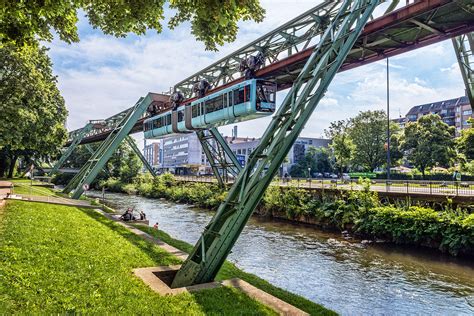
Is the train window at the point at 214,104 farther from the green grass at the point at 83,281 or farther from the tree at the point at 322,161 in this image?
the tree at the point at 322,161

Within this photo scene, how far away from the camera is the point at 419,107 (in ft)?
393

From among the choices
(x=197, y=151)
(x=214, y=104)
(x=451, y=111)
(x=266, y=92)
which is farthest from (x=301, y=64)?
(x=197, y=151)

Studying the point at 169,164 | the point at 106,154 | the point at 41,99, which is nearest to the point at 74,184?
the point at 106,154

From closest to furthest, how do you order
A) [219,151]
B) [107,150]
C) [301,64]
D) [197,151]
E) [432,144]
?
[301,64], [107,150], [219,151], [432,144], [197,151]

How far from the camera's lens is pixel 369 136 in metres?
61.0

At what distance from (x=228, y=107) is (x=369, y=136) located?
147 feet

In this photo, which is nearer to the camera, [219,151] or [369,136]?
[219,151]

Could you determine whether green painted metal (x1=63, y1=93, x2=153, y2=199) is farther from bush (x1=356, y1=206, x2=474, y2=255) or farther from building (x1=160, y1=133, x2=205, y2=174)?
building (x1=160, y1=133, x2=205, y2=174)

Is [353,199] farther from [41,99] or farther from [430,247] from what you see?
[41,99]

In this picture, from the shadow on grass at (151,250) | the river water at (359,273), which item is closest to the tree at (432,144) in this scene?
the river water at (359,273)

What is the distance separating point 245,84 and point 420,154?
126 ft

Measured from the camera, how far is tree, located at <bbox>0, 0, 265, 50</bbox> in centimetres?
575

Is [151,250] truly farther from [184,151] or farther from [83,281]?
[184,151]

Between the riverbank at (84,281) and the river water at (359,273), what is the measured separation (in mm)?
3583
